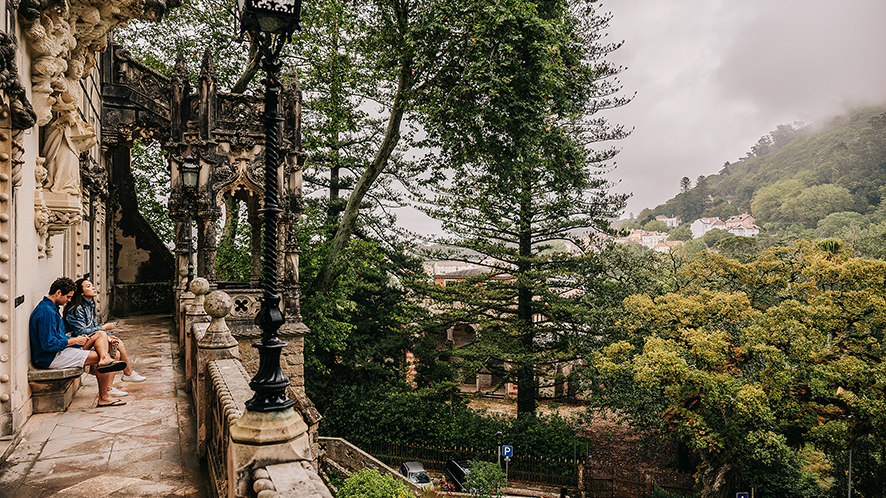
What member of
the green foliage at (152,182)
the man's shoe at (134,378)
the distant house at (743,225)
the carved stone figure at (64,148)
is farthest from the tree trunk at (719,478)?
the distant house at (743,225)

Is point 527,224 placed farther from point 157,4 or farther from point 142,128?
point 157,4

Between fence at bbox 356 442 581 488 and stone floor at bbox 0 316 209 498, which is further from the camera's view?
fence at bbox 356 442 581 488

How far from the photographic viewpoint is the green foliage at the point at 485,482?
14906 mm

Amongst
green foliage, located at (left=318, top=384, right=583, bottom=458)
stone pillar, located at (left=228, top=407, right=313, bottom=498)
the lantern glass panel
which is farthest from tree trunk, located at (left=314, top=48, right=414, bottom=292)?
stone pillar, located at (left=228, top=407, right=313, bottom=498)

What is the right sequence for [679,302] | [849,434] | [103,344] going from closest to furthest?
1. [103,344]
2. [849,434]
3. [679,302]

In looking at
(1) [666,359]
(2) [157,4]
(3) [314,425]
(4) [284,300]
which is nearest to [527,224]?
(1) [666,359]

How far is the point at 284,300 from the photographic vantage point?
1365 cm

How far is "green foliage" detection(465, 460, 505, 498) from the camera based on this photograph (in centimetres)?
1491

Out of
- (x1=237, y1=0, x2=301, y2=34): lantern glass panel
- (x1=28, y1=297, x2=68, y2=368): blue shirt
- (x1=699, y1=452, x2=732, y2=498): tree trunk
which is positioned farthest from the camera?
(x1=699, y1=452, x2=732, y2=498): tree trunk

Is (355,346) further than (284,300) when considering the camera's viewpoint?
Yes

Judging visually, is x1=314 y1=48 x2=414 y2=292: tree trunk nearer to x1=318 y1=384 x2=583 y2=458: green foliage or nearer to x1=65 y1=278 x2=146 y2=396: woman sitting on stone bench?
x1=318 y1=384 x2=583 y2=458: green foliage

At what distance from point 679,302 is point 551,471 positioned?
8.08 metres

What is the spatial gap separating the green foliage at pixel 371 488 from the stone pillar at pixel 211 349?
759 centimetres

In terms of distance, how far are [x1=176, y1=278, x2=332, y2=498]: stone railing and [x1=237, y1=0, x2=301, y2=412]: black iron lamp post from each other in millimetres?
140
